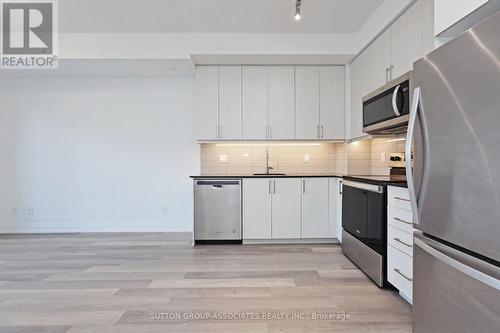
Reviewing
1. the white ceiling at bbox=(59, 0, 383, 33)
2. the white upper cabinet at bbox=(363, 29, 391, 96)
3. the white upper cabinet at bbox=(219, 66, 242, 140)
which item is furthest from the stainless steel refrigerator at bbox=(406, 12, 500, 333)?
the white upper cabinet at bbox=(219, 66, 242, 140)

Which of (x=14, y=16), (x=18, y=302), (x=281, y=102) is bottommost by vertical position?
(x=18, y=302)

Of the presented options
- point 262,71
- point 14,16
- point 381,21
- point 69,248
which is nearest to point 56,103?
point 14,16

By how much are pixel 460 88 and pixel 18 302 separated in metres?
3.15

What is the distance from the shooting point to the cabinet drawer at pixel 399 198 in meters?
2.13

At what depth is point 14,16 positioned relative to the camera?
3.28 metres

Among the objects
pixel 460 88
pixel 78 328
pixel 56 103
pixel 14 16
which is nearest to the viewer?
pixel 460 88

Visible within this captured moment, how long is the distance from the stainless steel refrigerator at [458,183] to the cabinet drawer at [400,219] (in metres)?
0.65

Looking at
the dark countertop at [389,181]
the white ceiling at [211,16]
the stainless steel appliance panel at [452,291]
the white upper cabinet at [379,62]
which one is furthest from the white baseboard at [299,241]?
the white ceiling at [211,16]

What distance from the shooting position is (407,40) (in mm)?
2633

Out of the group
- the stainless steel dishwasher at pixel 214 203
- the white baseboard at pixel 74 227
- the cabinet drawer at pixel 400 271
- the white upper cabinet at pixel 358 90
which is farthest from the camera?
the white baseboard at pixel 74 227

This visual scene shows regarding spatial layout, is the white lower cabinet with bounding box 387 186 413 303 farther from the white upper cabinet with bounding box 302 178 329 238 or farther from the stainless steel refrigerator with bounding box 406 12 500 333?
the white upper cabinet with bounding box 302 178 329 238

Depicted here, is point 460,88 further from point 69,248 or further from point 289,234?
point 69,248

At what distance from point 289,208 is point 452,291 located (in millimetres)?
2685

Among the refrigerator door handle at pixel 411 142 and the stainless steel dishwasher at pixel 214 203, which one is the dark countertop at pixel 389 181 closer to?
the refrigerator door handle at pixel 411 142
